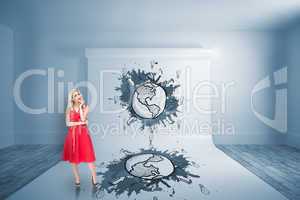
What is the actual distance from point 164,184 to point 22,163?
2932 mm

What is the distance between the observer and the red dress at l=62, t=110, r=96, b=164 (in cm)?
297

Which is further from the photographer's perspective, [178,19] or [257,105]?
[257,105]

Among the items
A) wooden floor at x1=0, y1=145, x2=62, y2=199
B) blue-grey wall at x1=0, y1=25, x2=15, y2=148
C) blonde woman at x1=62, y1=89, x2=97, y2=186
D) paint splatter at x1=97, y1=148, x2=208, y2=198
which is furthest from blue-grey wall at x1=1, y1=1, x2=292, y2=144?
blonde woman at x1=62, y1=89, x2=97, y2=186

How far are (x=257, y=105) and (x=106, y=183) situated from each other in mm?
4823

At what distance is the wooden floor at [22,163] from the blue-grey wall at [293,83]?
5863 millimetres

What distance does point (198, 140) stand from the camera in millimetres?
5969

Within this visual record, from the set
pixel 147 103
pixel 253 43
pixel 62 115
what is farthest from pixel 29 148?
pixel 253 43

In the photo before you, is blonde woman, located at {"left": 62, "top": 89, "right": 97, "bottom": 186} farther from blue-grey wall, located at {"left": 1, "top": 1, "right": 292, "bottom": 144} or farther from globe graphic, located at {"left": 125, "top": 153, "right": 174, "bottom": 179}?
blue-grey wall, located at {"left": 1, "top": 1, "right": 292, "bottom": 144}

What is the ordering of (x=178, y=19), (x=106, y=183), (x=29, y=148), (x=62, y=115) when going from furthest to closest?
(x=62, y=115)
(x=29, y=148)
(x=178, y=19)
(x=106, y=183)

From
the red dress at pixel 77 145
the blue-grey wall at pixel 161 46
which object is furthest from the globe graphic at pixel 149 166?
the blue-grey wall at pixel 161 46

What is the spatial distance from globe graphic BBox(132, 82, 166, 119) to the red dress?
120 inches

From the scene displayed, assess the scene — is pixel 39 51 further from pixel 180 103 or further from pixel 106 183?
pixel 106 183

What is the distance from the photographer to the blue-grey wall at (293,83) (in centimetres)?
582

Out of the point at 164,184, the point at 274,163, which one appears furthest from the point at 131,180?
the point at 274,163
